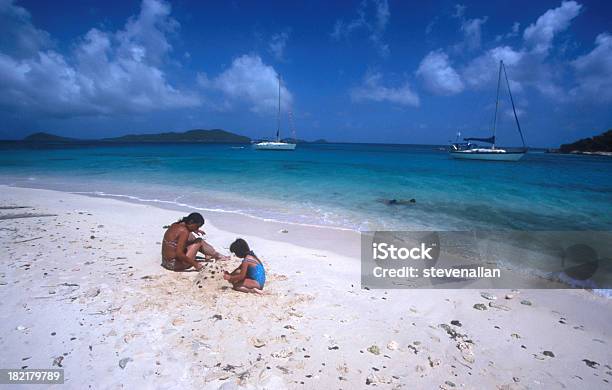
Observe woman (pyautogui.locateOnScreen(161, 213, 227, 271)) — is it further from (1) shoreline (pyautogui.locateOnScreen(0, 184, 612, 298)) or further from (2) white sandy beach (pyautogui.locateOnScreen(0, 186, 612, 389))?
(1) shoreline (pyautogui.locateOnScreen(0, 184, 612, 298))

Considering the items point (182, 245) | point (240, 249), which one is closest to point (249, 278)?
point (240, 249)

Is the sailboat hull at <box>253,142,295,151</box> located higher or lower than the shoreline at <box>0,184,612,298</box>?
higher

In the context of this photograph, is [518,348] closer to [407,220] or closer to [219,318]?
[219,318]

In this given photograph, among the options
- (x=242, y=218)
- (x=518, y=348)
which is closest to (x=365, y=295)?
(x=518, y=348)

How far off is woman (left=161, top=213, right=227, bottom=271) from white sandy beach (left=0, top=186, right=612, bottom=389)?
27 centimetres

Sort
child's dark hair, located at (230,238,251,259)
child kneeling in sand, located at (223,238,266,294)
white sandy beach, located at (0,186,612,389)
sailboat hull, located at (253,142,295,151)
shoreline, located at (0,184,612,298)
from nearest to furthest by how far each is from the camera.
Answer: white sandy beach, located at (0,186,612,389)
child kneeling in sand, located at (223,238,266,294)
child's dark hair, located at (230,238,251,259)
shoreline, located at (0,184,612,298)
sailboat hull, located at (253,142,295,151)

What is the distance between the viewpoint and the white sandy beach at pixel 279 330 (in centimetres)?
357

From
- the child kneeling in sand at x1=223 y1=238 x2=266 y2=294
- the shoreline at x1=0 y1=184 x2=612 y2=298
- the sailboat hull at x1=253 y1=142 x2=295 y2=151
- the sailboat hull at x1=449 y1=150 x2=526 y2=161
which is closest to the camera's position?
the child kneeling in sand at x1=223 y1=238 x2=266 y2=294

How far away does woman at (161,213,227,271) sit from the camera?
5934 millimetres

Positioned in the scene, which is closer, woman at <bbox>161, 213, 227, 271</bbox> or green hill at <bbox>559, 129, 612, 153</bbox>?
woman at <bbox>161, 213, 227, 271</bbox>

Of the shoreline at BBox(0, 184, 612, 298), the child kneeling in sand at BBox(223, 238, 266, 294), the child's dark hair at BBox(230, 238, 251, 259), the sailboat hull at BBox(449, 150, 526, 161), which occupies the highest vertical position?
the sailboat hull at BBox(449, 150, 526, 161)

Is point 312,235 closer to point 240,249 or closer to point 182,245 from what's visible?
point 240,249

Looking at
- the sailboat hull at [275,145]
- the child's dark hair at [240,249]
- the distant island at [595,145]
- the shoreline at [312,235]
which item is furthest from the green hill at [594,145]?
the child's dark hair at [240,249]

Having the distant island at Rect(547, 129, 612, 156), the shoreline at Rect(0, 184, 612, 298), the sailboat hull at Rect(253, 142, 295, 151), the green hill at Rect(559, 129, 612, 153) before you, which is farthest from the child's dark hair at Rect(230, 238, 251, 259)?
the green hill at Rect(559, 129, 612, 153)
